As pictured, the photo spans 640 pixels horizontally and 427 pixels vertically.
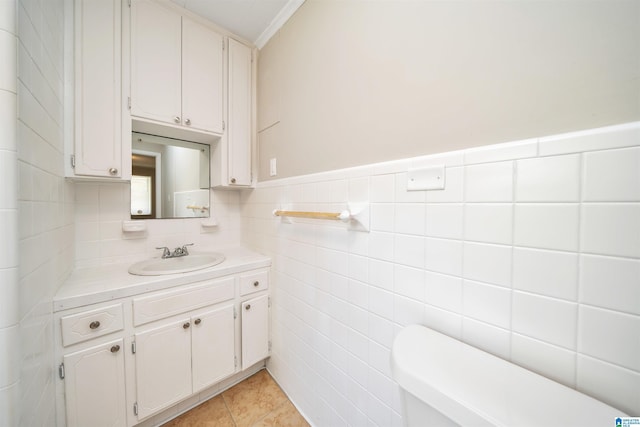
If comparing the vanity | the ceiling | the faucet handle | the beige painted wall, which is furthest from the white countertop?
the ceiling

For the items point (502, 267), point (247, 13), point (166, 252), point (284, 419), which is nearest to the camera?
point (502, 267)

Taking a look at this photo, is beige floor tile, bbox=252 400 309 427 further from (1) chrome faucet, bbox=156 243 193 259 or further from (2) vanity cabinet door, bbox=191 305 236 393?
(1) chrome faucet, bbox=156 243 193 259

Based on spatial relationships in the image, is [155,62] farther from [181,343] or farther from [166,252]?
[181,343]

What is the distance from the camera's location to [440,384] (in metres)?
0.52

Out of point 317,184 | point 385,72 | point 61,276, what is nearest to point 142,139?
point 61,276

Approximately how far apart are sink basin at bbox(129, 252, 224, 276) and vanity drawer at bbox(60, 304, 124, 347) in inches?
9.7

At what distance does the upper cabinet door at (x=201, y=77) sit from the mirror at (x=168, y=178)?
0.33 metres

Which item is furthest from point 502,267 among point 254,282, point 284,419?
point 284,419

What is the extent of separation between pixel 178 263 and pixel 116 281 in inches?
15.6

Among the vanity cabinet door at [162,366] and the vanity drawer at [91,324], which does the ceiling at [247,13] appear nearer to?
the vanity drawer at [91,324]

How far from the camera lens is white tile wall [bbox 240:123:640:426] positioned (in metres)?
0.47

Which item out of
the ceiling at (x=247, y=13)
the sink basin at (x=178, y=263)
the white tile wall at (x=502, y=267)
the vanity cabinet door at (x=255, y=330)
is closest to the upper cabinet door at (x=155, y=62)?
the ceiling at (x=247, y=13)

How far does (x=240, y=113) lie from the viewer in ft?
5.31

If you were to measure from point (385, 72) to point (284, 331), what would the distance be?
152 centimetres
